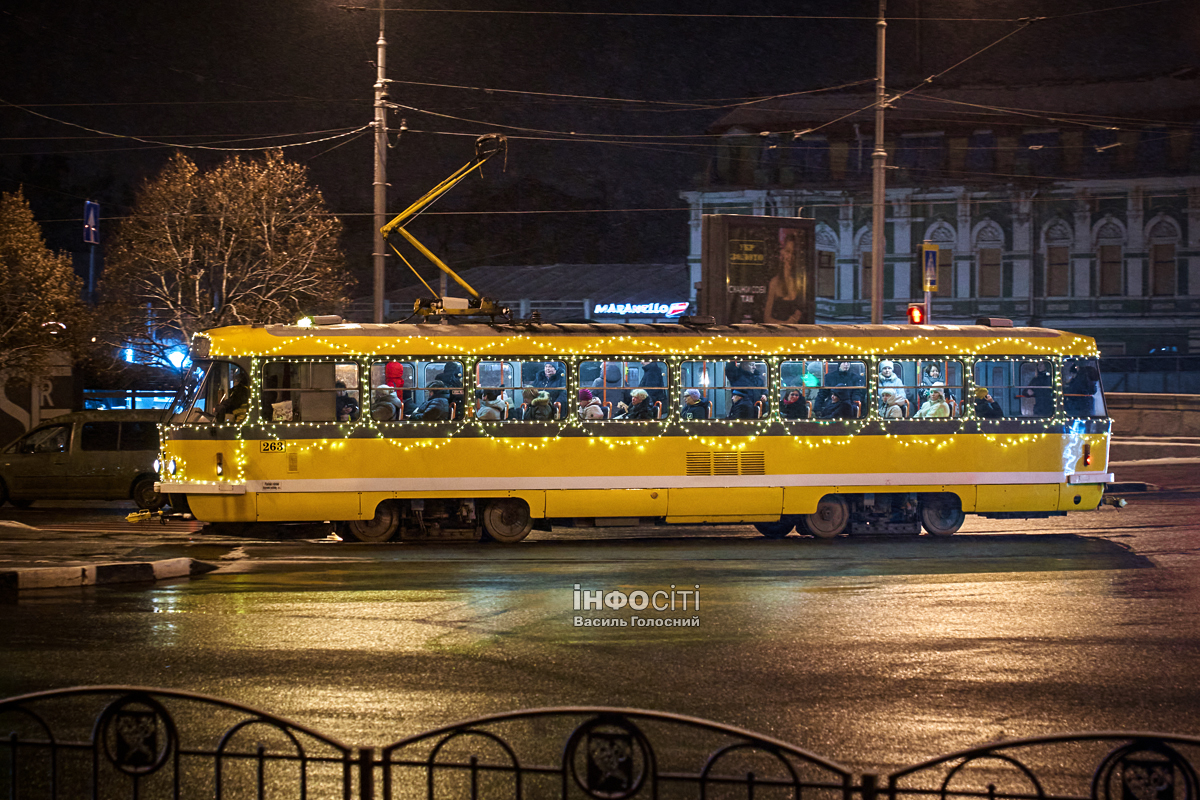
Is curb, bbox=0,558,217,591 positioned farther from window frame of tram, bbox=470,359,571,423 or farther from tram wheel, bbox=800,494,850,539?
tram wheel, bbox=800,494,850,539

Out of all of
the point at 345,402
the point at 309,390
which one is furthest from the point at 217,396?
the point at 345,402

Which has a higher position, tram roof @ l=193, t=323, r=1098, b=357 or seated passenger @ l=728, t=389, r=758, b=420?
tram roof @ l=193, t=323, r=1098, b=357

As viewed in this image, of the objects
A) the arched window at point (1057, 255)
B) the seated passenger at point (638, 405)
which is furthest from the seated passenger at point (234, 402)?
the arched window at point (1057, 255)

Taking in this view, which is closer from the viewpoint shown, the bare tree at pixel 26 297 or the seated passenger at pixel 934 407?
the seated passenger at pixel 934 407

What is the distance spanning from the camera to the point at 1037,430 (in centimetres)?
1599

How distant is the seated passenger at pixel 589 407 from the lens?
602 inches

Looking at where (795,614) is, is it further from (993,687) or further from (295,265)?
(295,265)

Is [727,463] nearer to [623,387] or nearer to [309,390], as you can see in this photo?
[623,387]

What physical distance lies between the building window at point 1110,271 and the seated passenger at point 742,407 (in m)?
38.2

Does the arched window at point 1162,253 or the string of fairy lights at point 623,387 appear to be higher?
the arched window at point 1162,253

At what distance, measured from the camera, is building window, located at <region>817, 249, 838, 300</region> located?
160 ft

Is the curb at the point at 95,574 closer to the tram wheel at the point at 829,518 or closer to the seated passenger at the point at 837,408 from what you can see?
the tram wheel at the point at 829,518

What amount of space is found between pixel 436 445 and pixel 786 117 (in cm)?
3717

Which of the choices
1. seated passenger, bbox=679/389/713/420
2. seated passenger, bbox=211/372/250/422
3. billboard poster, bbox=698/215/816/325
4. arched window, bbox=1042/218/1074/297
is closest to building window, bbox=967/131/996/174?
arched window, bbox=1042/218/1074/297
